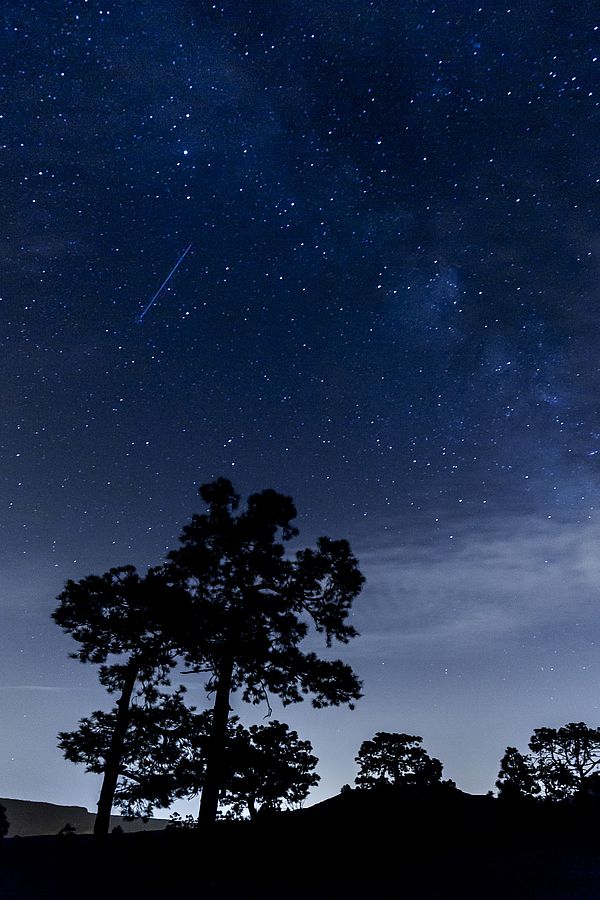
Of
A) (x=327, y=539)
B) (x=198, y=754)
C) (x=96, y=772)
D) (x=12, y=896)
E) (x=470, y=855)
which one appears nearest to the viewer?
(x=12, y=896)

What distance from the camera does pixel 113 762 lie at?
2050 cm

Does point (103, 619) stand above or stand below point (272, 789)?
above

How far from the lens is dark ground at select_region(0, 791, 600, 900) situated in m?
12.6

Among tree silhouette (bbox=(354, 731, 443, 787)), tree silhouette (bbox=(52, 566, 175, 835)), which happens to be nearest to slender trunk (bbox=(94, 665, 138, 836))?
tree silhouette (bbox=(52, 566, 175, 835))

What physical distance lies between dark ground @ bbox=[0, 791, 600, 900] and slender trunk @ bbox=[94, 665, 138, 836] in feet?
2.31

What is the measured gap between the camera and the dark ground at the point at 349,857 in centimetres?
1257

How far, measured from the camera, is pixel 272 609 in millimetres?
18359

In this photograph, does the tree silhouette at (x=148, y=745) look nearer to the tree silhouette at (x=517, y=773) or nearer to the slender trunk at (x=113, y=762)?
the slender trunk at (x=113, y=762)

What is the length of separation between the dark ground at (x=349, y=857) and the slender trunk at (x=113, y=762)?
2.31ft

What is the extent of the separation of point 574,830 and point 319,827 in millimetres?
8096

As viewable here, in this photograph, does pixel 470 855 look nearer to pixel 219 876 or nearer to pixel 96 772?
pixel 219 876

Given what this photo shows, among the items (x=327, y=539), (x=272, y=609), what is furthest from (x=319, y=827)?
(x=327, y=539)

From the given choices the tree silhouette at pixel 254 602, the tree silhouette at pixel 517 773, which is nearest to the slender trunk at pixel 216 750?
the tree silhouette at pixel 254 602

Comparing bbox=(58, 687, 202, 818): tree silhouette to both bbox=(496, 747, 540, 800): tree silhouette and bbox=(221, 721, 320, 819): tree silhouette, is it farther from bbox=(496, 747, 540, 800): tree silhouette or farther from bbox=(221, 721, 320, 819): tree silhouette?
bbox=(496, 747, 540, 800): tree silhouette
